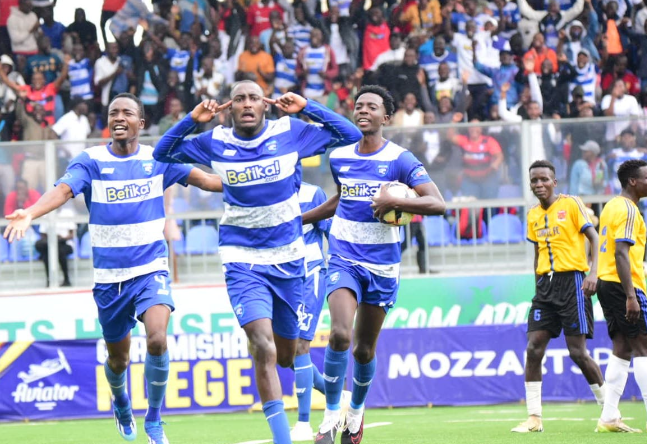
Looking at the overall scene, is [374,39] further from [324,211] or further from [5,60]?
[324,211]

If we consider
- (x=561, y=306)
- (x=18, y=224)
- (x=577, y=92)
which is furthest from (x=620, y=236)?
(x=577, y=92)

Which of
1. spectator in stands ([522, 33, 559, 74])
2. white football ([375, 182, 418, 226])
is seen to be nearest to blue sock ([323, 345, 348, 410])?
white football ([375, 182, 418, 226])

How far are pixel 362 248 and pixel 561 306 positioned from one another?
3.11 meters

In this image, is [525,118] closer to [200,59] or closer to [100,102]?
[200,59]

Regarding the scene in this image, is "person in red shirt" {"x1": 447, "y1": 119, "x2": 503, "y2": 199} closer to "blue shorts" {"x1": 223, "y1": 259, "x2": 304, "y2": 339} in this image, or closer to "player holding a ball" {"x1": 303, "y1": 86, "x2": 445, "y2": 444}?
"player holding a ball" {"x1": 303, "y1": 86, "x2": 445, "y2": 444}

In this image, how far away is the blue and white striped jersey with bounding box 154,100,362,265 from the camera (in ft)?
25.5

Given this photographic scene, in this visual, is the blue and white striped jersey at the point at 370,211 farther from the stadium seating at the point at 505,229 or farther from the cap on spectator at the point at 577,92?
the cap on spectator at the point at 577,92

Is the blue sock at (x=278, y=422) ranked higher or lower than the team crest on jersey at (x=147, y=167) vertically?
lower

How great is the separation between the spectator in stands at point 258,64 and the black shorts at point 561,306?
29.8ft

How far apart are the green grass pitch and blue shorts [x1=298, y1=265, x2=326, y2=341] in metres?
1.04

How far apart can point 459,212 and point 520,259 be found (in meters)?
1.09

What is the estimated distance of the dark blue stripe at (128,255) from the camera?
8984mm

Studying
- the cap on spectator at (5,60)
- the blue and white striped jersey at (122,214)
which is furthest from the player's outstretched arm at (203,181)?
the cap on spectator at (5,60)

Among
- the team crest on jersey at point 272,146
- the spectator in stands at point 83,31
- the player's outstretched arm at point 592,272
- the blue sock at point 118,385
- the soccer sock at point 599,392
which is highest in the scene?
the spectator in stands at point 83,31
